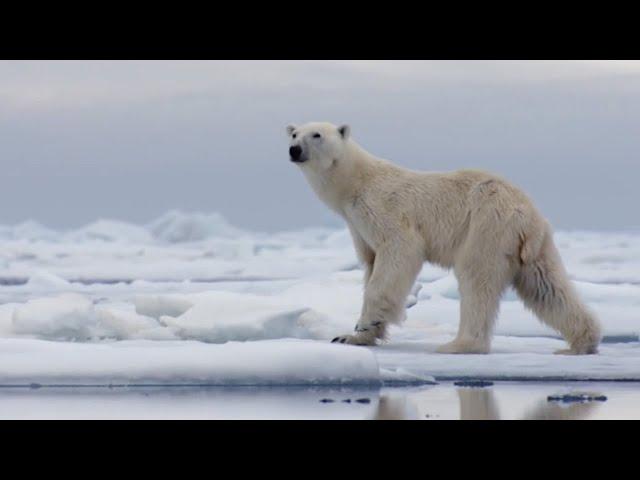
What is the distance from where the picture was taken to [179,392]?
645cm

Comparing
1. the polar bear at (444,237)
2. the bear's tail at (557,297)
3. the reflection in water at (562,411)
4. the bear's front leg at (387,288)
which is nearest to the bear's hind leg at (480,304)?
the polar bear at (444,237)

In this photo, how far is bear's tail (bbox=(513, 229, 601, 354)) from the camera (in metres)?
7.56

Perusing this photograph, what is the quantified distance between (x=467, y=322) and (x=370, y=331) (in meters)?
0.64

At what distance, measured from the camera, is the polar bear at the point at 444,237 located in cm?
748

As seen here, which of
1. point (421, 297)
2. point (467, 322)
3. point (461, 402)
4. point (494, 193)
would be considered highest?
point (421, 297)

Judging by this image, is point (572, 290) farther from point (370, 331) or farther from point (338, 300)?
point (338, 300)

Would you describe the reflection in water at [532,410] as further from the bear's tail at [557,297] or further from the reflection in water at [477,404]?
the bear's tail at [557,297]

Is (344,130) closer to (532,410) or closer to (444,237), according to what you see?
(444,237)

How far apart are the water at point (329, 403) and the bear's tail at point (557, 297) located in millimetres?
955

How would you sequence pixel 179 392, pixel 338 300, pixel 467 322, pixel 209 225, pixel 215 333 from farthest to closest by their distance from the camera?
pixel 209 225, pixel 338 300, pixel 215 333, pixel 467 322, pixel 179 392

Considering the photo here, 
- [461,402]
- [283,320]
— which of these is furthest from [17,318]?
[461,402]

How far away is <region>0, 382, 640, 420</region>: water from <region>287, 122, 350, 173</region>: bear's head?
6.16ft

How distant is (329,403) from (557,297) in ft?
7.14

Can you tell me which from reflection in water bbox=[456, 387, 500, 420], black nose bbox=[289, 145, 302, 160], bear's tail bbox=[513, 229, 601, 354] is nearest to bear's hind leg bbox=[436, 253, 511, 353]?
bear's tail bbox=[513, 229, 601, 354]
